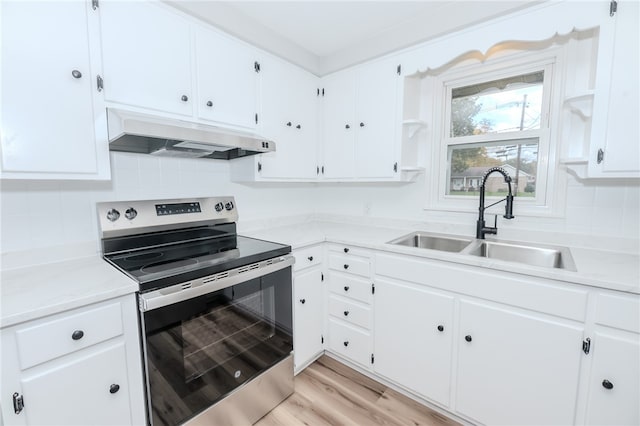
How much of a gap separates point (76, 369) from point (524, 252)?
2303 mm

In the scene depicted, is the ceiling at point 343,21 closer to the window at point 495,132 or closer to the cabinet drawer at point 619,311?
the window at point 495,132

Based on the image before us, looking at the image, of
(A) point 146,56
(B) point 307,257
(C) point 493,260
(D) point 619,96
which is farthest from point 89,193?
(D) point 619,96

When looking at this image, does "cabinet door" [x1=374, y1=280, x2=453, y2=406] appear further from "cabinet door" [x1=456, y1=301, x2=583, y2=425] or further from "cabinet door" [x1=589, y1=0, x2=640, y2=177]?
"cabinet door" [x1=589, y1=0, x2=640, y2=177]

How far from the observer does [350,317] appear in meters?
2.02

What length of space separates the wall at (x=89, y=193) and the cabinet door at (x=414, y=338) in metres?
1.27

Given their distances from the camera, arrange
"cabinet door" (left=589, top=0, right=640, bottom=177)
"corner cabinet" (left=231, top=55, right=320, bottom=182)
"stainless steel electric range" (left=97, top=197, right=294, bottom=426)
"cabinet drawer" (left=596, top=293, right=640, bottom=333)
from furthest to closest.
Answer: "corner cabinet" (left=231, top=55, right=320, bottom=182) < "cabinet door" (left=589, top=0, right=640, bottom=177) < "stainless steel electric range" (left=97, top=197, right=294, bottom=426) < "cabinet drawer" (left=596, top=293, right=640, bottom=333)

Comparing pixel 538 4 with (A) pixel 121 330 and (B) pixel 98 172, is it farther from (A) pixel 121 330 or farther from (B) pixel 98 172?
(A) pixel 121 330

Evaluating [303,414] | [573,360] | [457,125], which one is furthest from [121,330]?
[457,125]

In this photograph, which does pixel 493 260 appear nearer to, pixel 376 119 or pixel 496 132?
pixel 496 132

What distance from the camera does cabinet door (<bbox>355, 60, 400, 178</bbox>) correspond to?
6.84 ft

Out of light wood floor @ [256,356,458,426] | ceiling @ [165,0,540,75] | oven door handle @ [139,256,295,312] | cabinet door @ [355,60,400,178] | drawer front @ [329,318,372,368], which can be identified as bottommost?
light wood floor @ [256,356,458,426]

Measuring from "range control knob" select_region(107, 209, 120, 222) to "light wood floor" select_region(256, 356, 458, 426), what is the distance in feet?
4.59

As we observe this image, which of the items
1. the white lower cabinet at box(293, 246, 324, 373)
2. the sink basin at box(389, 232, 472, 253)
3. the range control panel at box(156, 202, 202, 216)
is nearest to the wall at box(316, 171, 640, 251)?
the sink basin at box(389, 232, 472, 253)

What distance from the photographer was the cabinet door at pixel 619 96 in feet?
4.29
